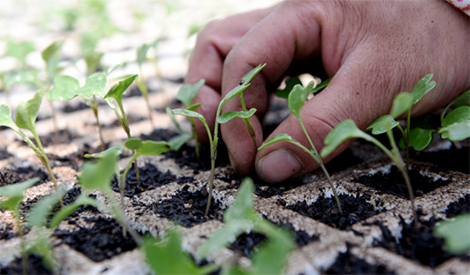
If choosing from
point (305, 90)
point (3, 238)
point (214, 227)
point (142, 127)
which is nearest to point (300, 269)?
point (214, 227)

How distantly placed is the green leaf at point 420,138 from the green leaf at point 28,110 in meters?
0.82

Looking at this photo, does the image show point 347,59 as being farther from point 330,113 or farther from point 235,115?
point 235,115

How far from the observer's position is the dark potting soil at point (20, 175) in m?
1.07

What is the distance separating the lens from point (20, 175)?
112cm

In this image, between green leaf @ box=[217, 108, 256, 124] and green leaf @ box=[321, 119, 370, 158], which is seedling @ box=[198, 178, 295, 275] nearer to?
green leaf @ box=[321, 119, 370, 158]

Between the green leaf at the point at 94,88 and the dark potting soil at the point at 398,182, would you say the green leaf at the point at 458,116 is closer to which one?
the dark potting soil at the point at 398,182

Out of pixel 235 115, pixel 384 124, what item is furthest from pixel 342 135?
pixel 235 115

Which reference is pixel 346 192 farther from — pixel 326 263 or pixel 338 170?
pixel 326 263

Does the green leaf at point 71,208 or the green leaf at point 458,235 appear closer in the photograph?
the green leaf at point 458,235

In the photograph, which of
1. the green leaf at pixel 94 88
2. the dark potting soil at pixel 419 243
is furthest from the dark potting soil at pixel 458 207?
the green leaf at pixel 94 88

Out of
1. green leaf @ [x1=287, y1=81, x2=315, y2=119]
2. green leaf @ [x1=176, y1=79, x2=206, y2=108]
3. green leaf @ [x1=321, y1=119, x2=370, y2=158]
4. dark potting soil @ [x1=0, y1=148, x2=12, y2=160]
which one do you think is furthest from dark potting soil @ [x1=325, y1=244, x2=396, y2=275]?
dark potting soil @ [x1=0, y1=148, x2=12, y2=160]

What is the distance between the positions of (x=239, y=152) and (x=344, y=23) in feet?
1.39

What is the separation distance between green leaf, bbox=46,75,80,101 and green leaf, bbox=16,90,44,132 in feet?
0.26

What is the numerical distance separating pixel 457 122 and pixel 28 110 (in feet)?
2.94
